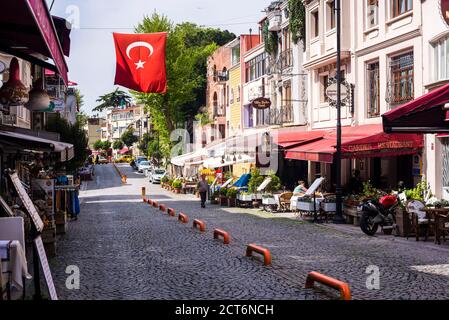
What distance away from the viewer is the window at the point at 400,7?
24.0m

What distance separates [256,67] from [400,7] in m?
22.2

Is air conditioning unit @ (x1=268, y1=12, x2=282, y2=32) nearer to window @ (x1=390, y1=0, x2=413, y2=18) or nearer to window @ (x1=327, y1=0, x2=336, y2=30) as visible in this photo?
window @ (x1=327, y1=0, x2=336, y2=30)

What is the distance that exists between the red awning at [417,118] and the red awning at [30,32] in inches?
311

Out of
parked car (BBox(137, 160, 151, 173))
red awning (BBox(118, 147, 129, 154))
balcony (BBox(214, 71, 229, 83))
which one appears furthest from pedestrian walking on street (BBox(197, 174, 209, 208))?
red awning (BBox(118, 147, 129, 154))

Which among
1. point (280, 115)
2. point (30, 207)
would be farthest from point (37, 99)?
point (280, 115)

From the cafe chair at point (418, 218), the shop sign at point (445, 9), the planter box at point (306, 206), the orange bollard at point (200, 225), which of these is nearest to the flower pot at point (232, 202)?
the planter box at point (306, 206)

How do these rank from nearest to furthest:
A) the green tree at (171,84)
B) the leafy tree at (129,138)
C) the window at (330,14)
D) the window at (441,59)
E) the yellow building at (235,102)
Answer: the window at (441,59)
the window at (330,14)
the yellow building at (235,102)
the green tree at (171,84)
the leafy tree at (129,138)

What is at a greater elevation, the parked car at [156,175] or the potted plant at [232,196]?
the parked car at [156,175]

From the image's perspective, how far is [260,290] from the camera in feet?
33.0

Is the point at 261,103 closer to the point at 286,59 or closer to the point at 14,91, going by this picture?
the point at 286,59

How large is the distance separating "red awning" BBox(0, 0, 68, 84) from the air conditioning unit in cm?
2957

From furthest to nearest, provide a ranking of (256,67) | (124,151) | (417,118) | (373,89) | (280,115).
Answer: (124,151), (256,67), (280,115), (373,89), (417,118)

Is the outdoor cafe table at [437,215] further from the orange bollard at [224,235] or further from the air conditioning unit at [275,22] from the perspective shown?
A: the air conditioning unit at [275,22]

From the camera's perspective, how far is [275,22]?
132 feet
